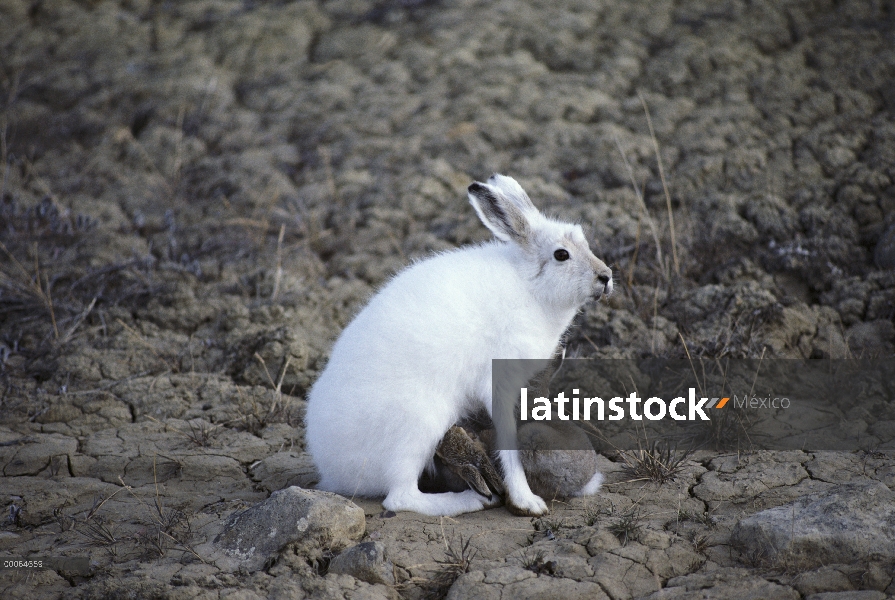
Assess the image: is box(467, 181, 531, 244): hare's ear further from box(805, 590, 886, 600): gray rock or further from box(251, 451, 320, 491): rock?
box(805, 590, 886, 600): gray rock

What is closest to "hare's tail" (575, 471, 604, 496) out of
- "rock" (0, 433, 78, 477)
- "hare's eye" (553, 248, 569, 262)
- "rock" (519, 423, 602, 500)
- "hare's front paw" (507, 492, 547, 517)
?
"rock" (519, 423, 602, 500)

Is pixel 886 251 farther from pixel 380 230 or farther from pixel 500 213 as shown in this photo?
pixel 380 230

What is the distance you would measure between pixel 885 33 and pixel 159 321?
266 inches

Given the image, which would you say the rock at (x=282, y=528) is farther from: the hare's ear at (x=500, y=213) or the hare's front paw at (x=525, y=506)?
the hare's ear at (x=500, y=213)

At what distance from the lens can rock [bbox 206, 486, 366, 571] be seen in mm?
3062

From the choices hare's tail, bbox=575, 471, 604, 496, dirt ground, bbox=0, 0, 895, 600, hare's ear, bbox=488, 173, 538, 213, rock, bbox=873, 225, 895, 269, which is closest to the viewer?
dirt ground, bbox=0, 0, 895, 600

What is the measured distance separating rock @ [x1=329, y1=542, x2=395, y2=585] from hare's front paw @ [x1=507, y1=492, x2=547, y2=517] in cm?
71

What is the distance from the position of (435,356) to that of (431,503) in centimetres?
68

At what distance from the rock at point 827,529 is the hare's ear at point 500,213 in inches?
63.7

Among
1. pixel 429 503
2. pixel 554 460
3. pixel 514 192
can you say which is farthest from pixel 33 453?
pixel 514 192

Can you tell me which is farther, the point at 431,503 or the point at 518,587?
the point at 431,503

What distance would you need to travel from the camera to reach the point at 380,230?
6.41 meters

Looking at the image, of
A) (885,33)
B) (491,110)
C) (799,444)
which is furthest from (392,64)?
(799,444)

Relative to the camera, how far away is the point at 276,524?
3104 millimetres
